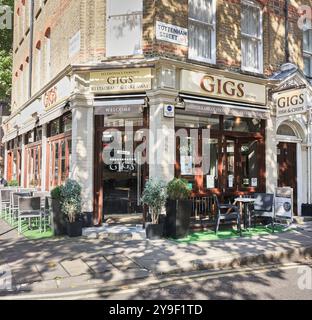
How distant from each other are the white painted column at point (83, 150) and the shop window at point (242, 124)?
4.19m

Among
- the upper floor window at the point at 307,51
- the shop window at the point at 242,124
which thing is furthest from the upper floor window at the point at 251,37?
the upper floor window at the point at 307,51

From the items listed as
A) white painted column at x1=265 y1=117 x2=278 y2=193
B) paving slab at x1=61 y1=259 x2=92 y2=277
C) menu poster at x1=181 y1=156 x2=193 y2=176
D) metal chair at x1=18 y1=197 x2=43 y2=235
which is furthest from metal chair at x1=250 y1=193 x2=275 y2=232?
metal chair at x1=18 y1=197 x2=43 y2=235

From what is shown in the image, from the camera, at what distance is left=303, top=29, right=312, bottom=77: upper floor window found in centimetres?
1349

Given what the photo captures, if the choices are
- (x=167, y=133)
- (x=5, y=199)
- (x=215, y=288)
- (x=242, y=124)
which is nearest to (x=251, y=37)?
(x=242, y=124)

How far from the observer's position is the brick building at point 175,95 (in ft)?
31.7

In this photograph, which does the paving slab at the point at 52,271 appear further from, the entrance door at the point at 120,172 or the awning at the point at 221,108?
the awning at the point at 221,108

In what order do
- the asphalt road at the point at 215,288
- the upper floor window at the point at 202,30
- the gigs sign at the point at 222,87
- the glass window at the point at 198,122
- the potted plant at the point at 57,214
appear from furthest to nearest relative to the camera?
the upper floor window at the point at 202,30 → the glass window at the point at 198,122 → the gigs sign at the point at 222,87 → the potted plant at the point at 57,214 → the asphalt road at the point at 215,288

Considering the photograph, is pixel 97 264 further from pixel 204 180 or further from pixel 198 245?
pixel 204 180

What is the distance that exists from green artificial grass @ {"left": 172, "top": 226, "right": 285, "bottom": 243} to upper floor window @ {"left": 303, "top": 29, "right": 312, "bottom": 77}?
6378mm

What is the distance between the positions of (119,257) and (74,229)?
2.27 meters

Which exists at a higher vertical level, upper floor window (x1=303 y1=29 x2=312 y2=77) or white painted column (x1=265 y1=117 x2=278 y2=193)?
upper floor window (x1=303 y1=29 x2=312 y2=77)

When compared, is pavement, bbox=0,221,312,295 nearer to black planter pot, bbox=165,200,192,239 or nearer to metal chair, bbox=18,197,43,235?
black planter pot, bbox=165,200,192,239

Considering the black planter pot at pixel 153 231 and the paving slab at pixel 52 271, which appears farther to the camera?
the black planter pot at pixel 153 231

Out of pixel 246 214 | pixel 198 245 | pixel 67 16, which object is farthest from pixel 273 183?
pixel 67 16
